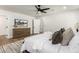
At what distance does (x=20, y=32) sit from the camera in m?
1.21

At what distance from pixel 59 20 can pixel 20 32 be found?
55cm

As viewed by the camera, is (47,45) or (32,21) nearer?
(32,21)

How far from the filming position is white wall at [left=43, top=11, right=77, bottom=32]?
3.76ft

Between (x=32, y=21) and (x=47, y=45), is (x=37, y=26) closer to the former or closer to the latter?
(x=32, y=21)

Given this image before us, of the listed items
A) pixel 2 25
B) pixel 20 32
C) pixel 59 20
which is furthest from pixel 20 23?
pixel 59 20

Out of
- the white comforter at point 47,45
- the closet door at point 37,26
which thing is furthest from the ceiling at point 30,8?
the white comforter at point 47,45

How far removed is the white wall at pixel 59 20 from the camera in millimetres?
1147

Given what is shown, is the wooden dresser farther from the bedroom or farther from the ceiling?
the ceiling

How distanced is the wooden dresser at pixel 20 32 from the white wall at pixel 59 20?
10.2 inches

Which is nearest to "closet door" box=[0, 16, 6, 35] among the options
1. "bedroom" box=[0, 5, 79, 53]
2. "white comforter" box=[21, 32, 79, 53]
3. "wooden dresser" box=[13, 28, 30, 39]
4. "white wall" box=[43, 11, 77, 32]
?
"bedroom" box=[0, 5, 79, 53]
